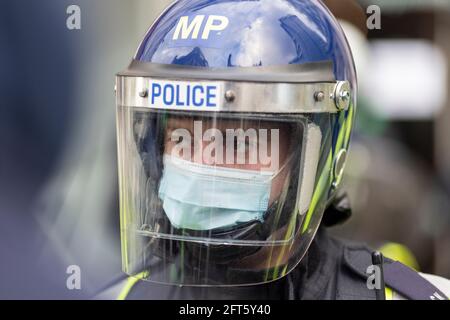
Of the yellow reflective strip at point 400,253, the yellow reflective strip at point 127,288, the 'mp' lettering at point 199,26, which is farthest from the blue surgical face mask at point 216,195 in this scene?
the yellow reflective strip at point 400,253

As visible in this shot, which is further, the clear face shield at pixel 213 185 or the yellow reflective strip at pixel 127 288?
the yellow reflective strip at pixel 127 288

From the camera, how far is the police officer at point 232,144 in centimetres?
178

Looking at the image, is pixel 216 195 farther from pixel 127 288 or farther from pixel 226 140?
pixel 127 288

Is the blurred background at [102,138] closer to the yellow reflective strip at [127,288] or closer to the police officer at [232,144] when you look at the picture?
the yellow reflective strip at [127,288]

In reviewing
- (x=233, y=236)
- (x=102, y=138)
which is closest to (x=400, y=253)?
(x=102, y=138)

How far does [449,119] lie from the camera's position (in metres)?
3.99

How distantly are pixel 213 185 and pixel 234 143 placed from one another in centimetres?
10

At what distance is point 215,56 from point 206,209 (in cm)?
33

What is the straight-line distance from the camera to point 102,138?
12.2 feet

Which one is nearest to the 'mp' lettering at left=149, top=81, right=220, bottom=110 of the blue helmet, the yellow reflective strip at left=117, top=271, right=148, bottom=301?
the blue helmet

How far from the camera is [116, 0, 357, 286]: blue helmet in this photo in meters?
1.78

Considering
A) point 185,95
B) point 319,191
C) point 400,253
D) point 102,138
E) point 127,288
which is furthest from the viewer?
point 102,138

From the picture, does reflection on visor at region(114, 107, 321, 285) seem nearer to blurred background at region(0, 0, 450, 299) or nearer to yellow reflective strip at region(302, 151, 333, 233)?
yellow reflective strip at region(302, 151, 333, 233)
